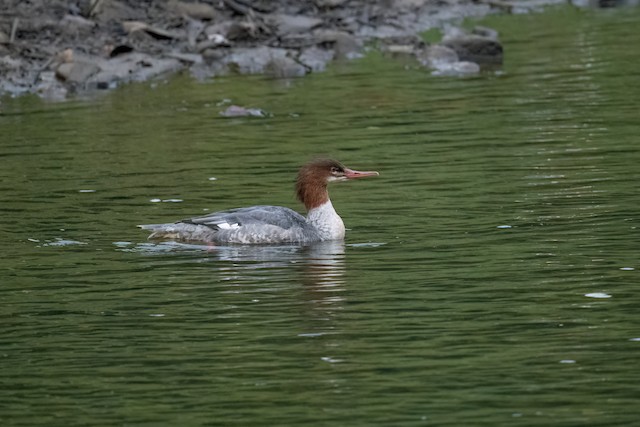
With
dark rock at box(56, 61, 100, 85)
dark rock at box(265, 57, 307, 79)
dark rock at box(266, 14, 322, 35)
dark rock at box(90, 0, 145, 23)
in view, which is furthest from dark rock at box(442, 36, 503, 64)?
dark rock at box(56, 61, 100, 85)

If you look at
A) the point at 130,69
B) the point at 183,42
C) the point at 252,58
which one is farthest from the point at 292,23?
the point at 130,69

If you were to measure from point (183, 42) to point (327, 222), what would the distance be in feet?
54.1

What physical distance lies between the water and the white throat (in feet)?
1.00

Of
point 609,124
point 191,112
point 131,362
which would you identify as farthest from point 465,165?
point 131,362

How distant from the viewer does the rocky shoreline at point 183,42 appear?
29.5 m

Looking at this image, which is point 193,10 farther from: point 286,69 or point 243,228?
point 243,228

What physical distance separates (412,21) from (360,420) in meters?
28.0

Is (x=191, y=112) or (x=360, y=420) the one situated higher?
(x=360, y=420)

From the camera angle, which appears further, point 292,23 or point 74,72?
point 292,23

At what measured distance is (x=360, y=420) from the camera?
31.9 feet

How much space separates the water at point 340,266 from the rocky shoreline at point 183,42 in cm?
230

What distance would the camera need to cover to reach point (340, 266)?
14875mm

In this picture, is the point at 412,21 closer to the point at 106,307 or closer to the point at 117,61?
the point at 117,61

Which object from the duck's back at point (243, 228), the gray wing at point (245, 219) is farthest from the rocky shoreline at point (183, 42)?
→ the gray wing at point (245, 219)
